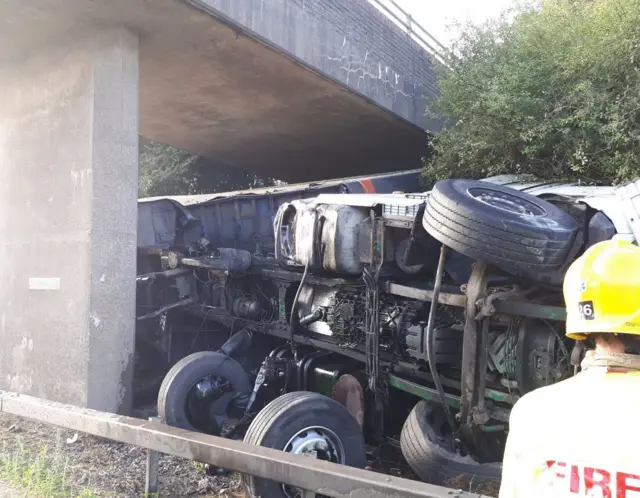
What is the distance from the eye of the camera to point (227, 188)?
17328 mm

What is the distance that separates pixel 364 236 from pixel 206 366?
2.01 meters

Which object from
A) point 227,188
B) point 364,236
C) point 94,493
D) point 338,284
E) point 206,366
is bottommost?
point 94,493

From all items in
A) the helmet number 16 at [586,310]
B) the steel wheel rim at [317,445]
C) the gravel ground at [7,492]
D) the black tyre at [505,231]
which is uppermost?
the black tyre at [505,231]

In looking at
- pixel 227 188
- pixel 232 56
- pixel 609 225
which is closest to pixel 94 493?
pixel 609 225

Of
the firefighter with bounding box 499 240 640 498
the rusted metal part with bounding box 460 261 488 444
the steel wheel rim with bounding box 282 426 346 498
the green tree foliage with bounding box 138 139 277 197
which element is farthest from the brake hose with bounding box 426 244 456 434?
the green tree foliage with bounding box 138 139 277 197

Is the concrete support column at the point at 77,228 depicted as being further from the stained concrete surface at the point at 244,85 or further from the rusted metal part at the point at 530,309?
the rusted metal part at the point at 530,309

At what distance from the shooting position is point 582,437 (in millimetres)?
1161

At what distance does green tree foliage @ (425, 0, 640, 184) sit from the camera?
7191 millimetres

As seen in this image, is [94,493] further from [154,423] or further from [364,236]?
[364,236]

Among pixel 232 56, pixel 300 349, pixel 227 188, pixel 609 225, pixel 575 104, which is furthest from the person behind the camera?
pixel 227 188

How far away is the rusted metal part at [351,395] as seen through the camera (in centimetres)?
477

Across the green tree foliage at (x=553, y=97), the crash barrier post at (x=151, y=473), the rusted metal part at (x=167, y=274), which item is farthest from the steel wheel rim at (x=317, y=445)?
the green tree foliage at (x=553, y=97)

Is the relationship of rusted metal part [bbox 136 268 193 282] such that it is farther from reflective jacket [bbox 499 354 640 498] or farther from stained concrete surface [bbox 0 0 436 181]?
reflective jacket [bbox 499 354 640 498]

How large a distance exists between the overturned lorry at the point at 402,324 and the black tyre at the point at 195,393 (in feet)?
0.04
